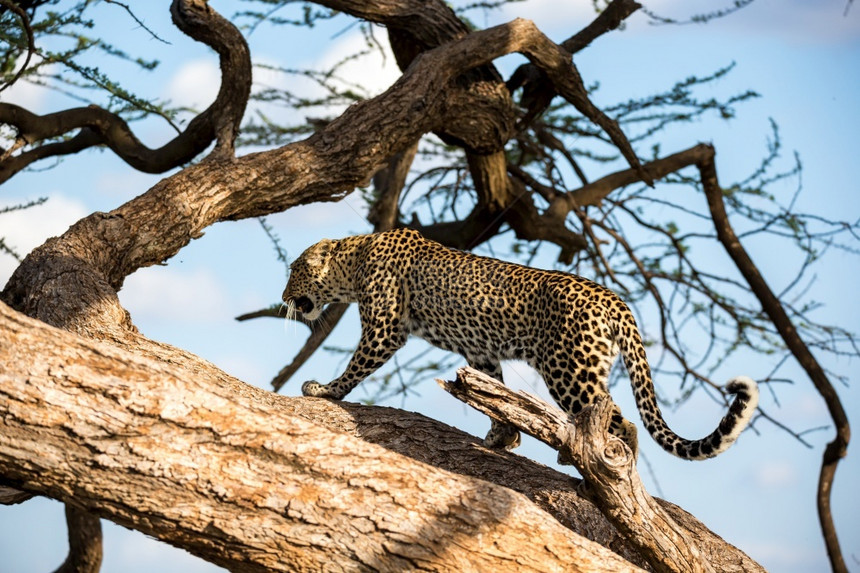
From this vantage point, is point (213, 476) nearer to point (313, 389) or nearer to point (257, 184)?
point (313, 389)

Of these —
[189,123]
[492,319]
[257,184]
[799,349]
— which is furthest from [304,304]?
[799,349]

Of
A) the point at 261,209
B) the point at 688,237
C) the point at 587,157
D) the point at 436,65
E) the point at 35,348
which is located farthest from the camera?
the point at 587,157

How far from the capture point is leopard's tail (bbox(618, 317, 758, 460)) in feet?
14.8

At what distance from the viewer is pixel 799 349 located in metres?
8.50

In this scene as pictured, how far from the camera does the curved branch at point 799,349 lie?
27.4 ft

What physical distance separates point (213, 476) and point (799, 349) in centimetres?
623

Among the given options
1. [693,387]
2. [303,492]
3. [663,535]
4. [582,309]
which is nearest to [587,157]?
[693,387]

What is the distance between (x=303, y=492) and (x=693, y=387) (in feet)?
17.5

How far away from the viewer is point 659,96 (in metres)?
9.34

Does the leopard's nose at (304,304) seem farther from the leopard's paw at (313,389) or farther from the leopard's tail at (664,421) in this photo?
the leopard's tail at (664,421)

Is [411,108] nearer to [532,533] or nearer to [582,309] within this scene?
[582,309]

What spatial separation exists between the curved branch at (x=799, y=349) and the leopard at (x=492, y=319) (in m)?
3.42

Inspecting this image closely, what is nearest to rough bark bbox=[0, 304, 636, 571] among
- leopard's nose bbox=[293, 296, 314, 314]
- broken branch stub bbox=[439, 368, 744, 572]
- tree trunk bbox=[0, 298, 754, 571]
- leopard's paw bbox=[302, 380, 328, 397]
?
tree trunk bbox=[0, 298, 754, 571]

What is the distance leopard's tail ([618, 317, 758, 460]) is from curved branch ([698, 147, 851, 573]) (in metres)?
3.73
